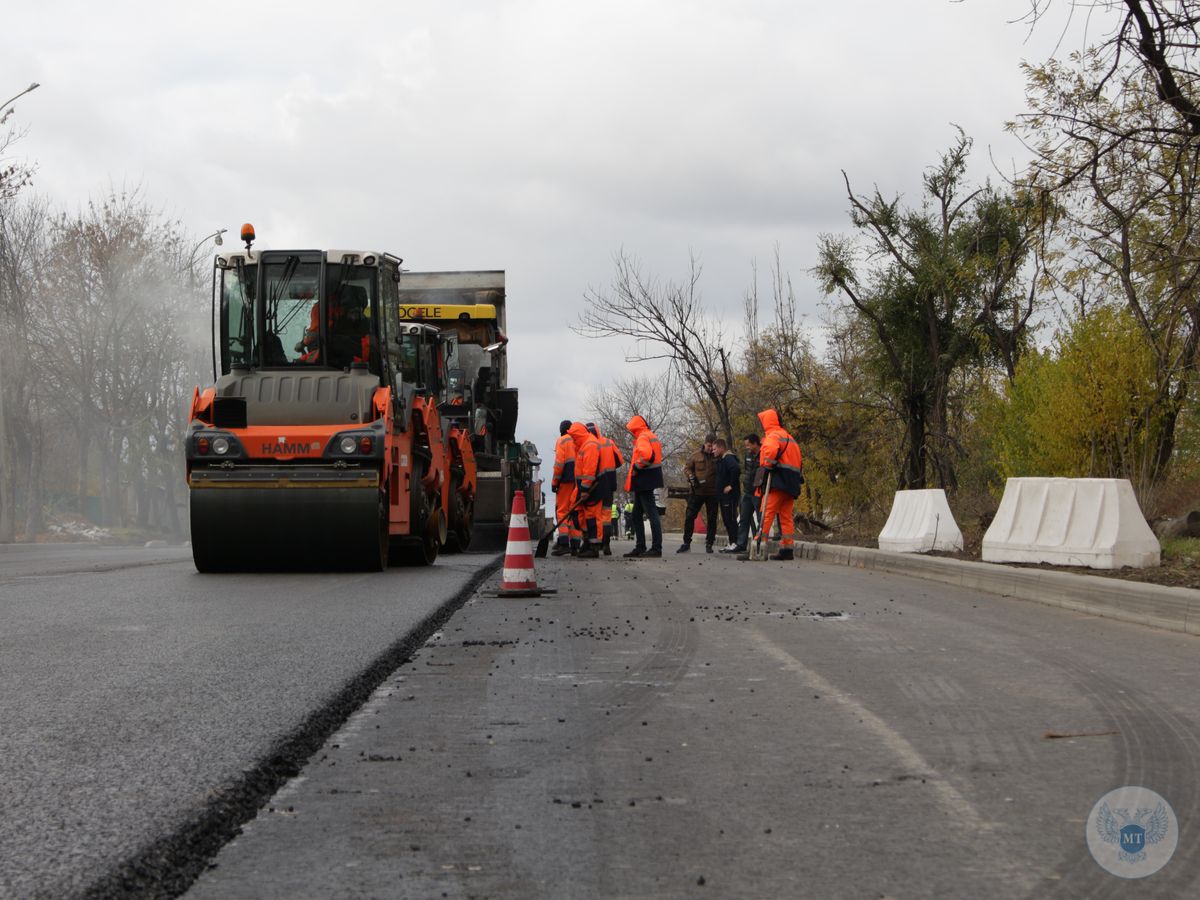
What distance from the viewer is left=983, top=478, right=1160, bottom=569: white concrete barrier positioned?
37.1 feet

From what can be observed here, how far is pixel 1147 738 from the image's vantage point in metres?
4.91

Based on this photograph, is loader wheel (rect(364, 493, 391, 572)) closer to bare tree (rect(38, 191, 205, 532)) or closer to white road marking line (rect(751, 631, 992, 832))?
white road marking line (rect(751, 631, 992, 832))

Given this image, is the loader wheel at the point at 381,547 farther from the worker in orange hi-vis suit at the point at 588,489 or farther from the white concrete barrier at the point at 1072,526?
the white concrete barrier at the point at 1072,526

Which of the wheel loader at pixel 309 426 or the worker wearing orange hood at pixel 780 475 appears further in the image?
the worker wearing orange hood at pixel 780 475

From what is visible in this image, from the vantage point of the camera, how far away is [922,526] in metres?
15.9

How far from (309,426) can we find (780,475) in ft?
22.9

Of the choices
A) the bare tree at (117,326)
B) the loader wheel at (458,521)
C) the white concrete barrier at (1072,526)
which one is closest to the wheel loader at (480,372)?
the loader wheel at (458,521)

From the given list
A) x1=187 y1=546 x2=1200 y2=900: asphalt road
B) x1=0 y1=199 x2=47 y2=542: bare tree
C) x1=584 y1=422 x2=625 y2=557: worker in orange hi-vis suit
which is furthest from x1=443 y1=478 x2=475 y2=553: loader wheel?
x1=0 y1=199 x2=47 y2=542: bare tree

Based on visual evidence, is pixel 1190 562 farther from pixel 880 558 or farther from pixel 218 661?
pixel 218 661

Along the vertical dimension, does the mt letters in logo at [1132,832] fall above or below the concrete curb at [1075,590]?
below

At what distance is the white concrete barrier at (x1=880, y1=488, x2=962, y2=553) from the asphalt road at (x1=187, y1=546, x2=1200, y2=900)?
737 centimetres

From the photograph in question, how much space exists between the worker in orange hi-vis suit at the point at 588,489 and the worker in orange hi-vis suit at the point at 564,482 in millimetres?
110

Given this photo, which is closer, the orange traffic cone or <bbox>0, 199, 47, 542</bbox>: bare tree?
the orange traffic cone

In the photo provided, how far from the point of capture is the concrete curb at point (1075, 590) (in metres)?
8.77
